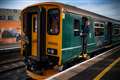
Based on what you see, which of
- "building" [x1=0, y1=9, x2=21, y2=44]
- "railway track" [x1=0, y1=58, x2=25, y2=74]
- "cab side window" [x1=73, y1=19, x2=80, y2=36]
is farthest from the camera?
"building" [x1=0, y1=9, x2=21, y2=44]

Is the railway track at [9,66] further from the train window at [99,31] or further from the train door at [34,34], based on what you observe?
the train window at [99,31]

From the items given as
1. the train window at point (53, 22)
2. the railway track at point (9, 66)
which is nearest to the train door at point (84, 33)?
the train window at point (53, 22)

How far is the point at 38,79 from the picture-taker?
862 centimetres

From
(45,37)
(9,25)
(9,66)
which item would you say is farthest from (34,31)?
(9,25)

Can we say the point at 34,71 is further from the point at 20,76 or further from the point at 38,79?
the point at 20,76

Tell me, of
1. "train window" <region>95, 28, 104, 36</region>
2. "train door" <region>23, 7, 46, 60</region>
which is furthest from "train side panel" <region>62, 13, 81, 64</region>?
"train window" <region>95, 28, 104, 36</region>

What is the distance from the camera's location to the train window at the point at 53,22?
8.51 m

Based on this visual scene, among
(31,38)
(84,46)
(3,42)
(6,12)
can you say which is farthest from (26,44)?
(3,42)

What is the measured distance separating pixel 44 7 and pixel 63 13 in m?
1.04

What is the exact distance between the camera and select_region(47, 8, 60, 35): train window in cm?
851

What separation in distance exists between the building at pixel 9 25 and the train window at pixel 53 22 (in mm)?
15311

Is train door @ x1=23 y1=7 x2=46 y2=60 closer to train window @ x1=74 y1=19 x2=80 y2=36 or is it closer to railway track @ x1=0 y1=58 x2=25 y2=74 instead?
train window @ x1=74 y1=19 x2=80 y2=36

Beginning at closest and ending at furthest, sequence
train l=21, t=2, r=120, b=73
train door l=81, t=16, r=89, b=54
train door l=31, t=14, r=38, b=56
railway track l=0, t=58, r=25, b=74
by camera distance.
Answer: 1. train l=21, t=2, r=120, b=73
2. train door l=31, t=14, r=38, b=56
3. train door l=81, t=16, r=89, b=54
4. railway track l=0, t=58, r=25, b=74

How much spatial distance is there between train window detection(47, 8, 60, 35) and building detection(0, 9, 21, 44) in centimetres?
1531
